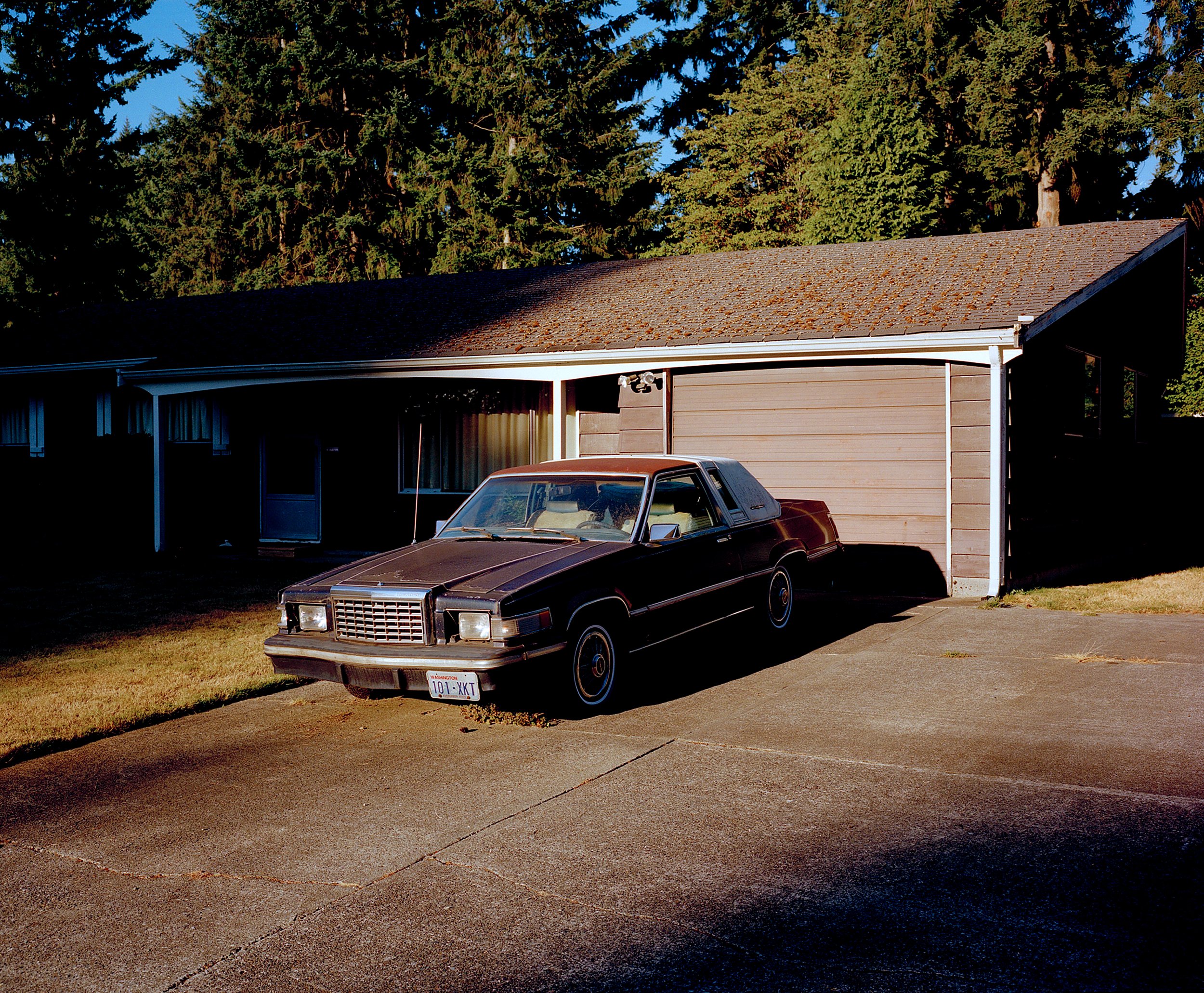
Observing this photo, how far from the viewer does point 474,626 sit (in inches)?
246

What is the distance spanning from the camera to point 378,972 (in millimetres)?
3484

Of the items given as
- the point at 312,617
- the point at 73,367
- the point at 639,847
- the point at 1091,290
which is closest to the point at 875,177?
the point at 1091,290

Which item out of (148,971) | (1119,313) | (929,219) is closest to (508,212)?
(929,219)

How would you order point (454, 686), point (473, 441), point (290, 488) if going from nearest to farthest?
point (454, 686) < point (473, 441) < point (290, 488)

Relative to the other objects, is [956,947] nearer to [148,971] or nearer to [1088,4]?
[148,971]

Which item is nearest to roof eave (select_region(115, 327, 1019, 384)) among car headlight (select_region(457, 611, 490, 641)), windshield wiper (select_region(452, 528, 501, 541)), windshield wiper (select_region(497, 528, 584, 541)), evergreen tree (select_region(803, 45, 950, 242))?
windshield wiper (select_region(497, 528, 584, 541))

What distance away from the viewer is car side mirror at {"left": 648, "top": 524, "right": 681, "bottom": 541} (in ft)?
24.0

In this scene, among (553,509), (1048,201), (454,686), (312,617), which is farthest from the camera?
(1048,201)

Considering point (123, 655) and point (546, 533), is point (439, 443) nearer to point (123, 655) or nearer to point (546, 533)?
point (123, 655)

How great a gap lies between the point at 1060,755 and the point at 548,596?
2820 millimetres

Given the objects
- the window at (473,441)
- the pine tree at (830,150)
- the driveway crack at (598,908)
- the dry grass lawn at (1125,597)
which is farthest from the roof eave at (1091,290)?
the pine tree at (830,150)

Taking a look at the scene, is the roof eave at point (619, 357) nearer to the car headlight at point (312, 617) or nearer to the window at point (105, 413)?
the window at point (105, 413)

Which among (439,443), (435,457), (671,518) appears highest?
(439,443)

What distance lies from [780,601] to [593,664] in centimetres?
279
